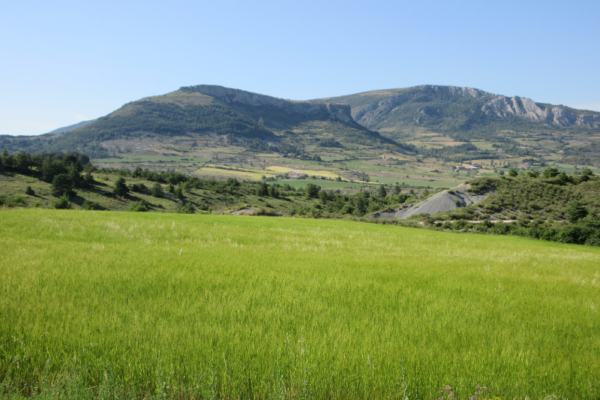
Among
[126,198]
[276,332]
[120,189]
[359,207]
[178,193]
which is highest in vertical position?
[276,332]

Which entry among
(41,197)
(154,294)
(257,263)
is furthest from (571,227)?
(41,197)

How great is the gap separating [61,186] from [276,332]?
Result: 338ft

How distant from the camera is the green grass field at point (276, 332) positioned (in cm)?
328

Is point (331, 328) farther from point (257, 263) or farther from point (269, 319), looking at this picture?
point (257, 263)

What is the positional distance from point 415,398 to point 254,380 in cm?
164

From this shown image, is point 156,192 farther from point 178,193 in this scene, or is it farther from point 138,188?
point 178,193

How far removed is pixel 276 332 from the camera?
432 centimetres

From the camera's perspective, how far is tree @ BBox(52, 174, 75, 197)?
8327 cm

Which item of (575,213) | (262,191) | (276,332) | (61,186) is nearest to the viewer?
(276,332)

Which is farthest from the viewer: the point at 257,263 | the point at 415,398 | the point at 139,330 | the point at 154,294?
the point at 257,263

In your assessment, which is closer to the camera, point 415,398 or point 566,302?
point 415,398

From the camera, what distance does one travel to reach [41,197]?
81625 mm

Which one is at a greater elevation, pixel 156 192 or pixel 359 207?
pixel 156 192

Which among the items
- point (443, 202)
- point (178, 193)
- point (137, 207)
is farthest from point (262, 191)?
point (443, 202)
